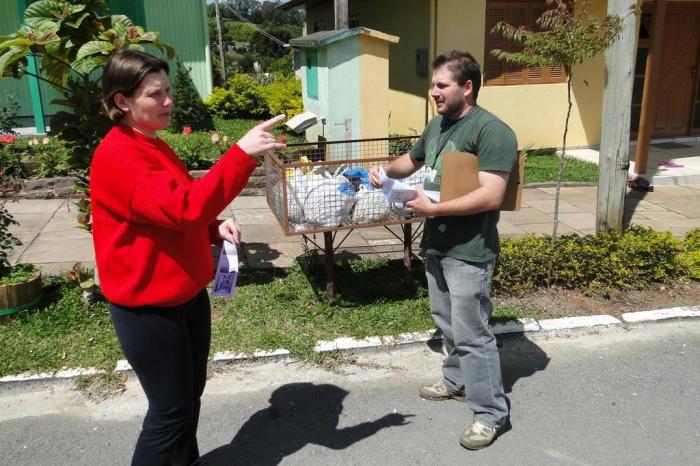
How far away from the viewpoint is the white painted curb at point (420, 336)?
3.82 metres

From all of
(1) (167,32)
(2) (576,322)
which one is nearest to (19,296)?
(2) (576,322)

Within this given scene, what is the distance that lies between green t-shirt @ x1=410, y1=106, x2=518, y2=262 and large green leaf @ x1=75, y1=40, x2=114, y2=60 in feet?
7.40

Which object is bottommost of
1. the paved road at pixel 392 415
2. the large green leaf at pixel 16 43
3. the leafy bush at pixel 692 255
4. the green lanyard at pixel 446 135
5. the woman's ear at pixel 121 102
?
the paved road at pixel 392 415

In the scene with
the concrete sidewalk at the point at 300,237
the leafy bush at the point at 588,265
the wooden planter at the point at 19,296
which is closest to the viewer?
the wooden planter at the point at 19,296

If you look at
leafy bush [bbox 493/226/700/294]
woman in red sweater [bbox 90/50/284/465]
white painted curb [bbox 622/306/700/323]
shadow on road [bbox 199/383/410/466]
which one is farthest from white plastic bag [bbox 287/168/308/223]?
white painted curb [bbox 622/306/700/323]

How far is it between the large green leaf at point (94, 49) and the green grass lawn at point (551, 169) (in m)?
6.58

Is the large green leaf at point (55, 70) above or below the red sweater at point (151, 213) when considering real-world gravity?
above

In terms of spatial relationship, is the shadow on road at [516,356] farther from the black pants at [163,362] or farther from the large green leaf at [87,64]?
the large green leaf at [87,64]

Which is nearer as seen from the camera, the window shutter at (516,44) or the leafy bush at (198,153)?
the leafy bush at (198,153)

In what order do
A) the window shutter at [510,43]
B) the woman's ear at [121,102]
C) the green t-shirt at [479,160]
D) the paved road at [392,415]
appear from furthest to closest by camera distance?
the window shutter at [510,43], the paved road at [392,415], the green t-shirt at [479,160], the woman's ear at [121,102]

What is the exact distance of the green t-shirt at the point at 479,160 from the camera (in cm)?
289

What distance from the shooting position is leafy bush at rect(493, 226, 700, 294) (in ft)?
16.5

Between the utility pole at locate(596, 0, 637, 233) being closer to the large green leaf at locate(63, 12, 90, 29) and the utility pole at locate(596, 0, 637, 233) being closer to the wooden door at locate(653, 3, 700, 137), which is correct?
the large green leaf at locate(63, 12, 90, 29)

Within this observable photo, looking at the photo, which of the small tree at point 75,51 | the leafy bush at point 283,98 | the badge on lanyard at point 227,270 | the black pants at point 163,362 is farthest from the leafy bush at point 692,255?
the leafy bush at point 283,98
